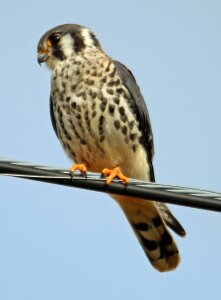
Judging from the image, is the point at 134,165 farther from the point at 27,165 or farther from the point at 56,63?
the point at 27,165

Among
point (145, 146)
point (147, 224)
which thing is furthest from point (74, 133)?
point (147, 224)

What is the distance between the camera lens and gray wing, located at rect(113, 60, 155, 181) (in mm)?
5168

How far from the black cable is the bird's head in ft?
7.04

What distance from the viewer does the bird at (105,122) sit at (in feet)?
16.4

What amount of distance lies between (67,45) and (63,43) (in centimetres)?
5

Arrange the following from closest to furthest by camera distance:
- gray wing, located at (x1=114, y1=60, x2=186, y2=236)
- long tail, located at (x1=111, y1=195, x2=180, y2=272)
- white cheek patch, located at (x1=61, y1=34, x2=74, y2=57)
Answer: gray wing, located at (x1=114, y1=60, x2=186, y2=236)
long tail, located at (x1=111, y1=195, x2=180, y2=272)
white cheek patch, located at (x1=61, y1=34, x2=74, y2=57)

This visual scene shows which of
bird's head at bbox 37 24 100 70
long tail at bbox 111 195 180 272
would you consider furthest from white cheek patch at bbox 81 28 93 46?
long tail at bbox 111 195 180 272

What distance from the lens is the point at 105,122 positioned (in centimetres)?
496

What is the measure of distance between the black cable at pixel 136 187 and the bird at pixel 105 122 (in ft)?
3.98

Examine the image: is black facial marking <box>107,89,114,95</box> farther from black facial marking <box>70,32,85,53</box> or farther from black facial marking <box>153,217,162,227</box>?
black facial marking <box>153,217,162,227</box>

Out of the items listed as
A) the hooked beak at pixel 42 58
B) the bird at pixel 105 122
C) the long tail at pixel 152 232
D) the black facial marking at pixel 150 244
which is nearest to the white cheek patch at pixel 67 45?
the bird at pixel 105 122

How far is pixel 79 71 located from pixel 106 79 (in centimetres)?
21

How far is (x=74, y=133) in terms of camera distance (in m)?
5.05

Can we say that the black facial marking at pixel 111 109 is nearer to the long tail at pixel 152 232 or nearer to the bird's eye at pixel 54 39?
the long tail at pixel 152 232
